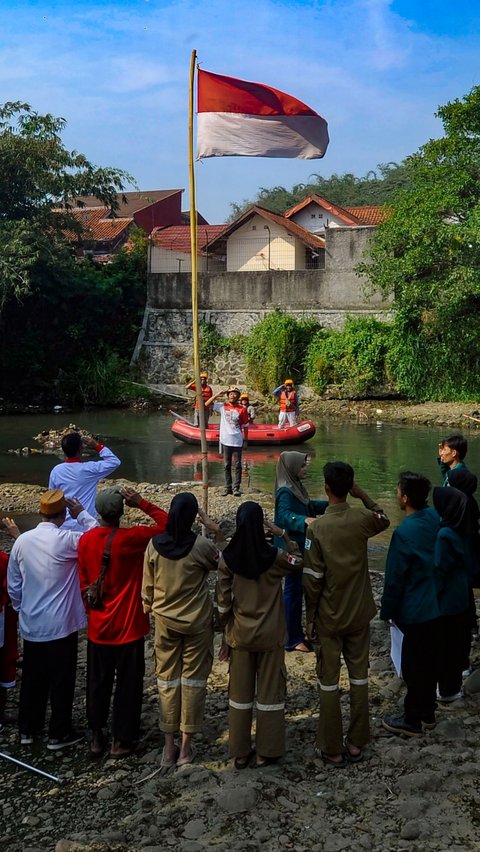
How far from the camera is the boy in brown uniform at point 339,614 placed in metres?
4.56

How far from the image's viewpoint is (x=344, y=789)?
4281mm

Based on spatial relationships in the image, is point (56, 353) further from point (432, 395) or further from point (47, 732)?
point (47, 732)

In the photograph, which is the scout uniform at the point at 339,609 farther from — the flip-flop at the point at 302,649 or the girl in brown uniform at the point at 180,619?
the flip-flop at the point at 302,649

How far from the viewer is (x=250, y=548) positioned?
446 centimetres

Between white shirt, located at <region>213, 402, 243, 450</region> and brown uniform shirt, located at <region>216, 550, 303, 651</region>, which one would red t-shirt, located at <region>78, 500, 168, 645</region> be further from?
white shirt, located at <region>213, 402, 243, 450</region>

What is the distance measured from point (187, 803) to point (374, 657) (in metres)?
2.32

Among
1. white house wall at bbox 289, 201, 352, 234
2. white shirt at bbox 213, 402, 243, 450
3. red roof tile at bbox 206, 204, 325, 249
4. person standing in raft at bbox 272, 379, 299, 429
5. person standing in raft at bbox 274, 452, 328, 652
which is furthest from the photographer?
white house wall at bbox 289, 201, 352, 234

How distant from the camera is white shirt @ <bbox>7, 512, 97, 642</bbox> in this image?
16.2 ft

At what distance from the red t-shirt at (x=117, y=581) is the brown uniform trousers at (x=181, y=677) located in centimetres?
20

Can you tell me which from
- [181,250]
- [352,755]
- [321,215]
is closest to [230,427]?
[352,755]

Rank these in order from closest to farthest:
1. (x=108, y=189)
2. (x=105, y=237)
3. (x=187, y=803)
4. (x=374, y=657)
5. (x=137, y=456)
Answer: (x=187, y=803)
(x=374, y=657)
(x=137, y=456)
(x=108, y=189)
(x=105, y=237)

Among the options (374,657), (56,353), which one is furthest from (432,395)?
(374,657)

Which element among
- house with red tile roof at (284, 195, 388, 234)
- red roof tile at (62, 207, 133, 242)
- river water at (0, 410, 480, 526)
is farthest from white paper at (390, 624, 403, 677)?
red roof tile at (62, 207, 133, 242)

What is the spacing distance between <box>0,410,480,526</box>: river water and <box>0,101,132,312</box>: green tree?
505 centimetres
